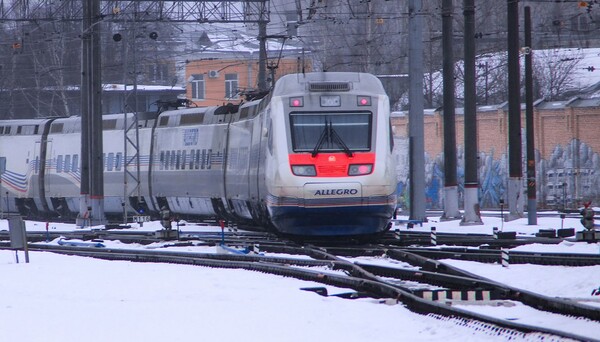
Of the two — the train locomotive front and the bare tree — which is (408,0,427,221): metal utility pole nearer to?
the train locomotive front

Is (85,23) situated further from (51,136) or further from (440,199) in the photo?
(440,199)

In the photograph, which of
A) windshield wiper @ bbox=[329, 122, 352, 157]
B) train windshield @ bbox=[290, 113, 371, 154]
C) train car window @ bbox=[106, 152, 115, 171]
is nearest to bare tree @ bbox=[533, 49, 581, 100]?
train car window @ bbox=[106, 152, 115, 171]

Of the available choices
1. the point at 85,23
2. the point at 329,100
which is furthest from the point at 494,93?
the point at 329,100

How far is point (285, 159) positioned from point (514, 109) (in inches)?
421

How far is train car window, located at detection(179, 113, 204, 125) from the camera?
33000 mm

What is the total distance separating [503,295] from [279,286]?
10.2 ft

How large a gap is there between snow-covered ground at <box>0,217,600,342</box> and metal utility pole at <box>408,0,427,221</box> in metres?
12.9

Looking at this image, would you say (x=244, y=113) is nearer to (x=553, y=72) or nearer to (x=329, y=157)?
(x=329, y=157)

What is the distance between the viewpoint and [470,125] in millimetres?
30375

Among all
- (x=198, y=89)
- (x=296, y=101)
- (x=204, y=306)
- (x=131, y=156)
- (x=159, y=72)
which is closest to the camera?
(x=204, y=306)

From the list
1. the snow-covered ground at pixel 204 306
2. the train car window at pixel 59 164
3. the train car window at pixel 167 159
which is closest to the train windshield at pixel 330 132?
the snow-covered ground at pixel 204 306

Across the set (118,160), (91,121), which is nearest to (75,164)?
(118,160)

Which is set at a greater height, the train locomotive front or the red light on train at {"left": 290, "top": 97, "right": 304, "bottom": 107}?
the red light on train at {"left": 290, "top": 97, "right": 304, "bottom": 107}

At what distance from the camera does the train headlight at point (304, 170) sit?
71.4 ft
